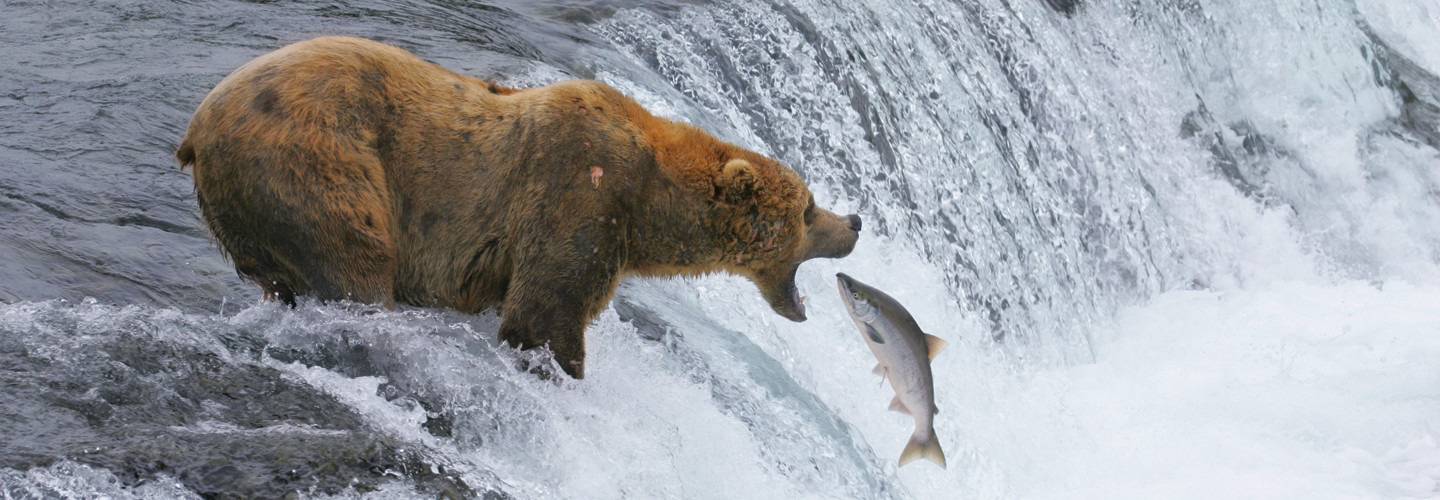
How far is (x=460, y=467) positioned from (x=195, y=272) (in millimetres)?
1824

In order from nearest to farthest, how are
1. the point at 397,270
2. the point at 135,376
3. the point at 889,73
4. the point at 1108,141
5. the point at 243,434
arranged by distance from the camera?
the point at 243,434 → the point at 135,376 → the point at 397,270 → the point at 889,73 → the point at 1108,141

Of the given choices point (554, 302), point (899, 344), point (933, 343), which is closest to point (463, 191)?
point (554, 302)

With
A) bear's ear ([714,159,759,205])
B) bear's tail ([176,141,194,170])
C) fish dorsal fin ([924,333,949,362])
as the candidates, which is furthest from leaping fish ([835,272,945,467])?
bear's tail ([176,141,194,170])

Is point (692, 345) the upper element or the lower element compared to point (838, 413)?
upper

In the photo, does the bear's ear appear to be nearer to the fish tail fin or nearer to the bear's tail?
the fish tail fin

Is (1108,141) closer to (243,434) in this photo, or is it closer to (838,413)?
(838,413)

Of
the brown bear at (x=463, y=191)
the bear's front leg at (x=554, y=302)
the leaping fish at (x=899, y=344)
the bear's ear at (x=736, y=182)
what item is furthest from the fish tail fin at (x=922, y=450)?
the bear's front leg at (x=554, y=302)

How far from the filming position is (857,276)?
22.1 ft

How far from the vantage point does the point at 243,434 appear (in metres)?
3.27

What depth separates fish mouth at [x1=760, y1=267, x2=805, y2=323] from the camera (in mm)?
4797

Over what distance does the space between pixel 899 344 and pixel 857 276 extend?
7.04 feet

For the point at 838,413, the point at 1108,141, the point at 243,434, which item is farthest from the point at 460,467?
the point at 1108,141

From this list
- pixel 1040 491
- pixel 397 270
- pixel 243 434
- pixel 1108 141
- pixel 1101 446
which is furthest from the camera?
pixel 1108 141

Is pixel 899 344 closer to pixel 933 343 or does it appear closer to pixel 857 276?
pixel 933 343
